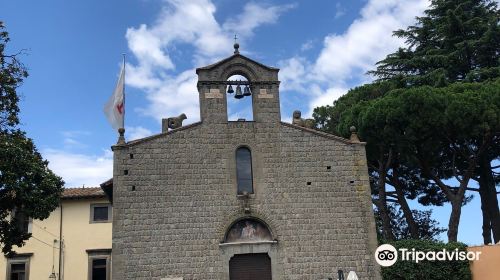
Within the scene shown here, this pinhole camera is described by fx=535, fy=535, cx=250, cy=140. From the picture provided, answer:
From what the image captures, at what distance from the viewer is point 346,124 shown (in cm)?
2509

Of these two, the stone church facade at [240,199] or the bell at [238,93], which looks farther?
the bell at [238,93]

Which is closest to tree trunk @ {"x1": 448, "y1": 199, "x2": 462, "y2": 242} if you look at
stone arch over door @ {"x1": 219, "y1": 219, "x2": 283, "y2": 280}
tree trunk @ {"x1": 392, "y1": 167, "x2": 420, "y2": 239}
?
tree trunk @ {"x1": 392, "y1": 167, "x2": 420, "y2": 239}

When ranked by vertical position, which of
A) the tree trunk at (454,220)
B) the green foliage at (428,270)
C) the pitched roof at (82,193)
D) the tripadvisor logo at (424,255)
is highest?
the pitched roof at (82,193)

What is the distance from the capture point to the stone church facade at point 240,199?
17672mm

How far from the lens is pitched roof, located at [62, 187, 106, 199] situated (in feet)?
86.7

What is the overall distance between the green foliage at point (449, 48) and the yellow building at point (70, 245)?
17038 mm

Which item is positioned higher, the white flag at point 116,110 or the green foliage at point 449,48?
the green foliage at point 449,48

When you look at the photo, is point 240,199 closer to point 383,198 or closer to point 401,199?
point 383,198

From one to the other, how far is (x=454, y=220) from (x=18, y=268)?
20.5 meters

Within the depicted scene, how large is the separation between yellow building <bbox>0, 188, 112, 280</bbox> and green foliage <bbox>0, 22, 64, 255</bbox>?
9.47m

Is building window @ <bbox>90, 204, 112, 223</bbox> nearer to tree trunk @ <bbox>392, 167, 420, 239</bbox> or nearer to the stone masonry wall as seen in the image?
the stone masonry wall

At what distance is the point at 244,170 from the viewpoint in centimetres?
1898

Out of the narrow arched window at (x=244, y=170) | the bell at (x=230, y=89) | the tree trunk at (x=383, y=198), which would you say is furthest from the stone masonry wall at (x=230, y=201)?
the tree trunk at (x=383, y=198)

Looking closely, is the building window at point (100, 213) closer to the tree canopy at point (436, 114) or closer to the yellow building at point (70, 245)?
the yellow building at point (70, 245)
